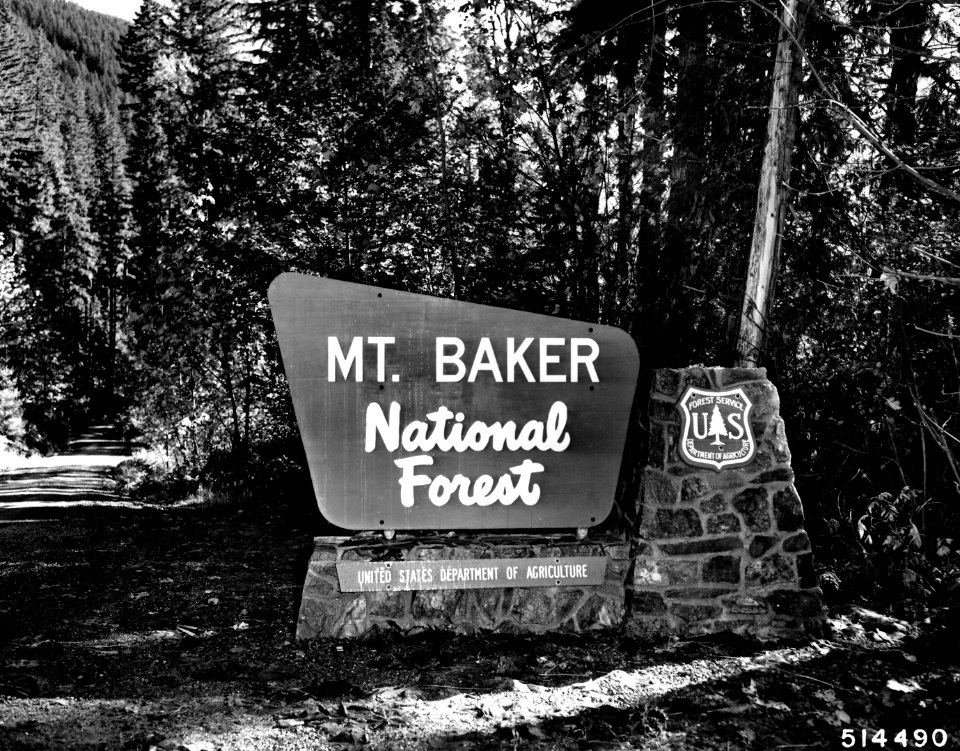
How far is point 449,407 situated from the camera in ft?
18.2

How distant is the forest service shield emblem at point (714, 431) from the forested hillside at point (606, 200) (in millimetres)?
1448

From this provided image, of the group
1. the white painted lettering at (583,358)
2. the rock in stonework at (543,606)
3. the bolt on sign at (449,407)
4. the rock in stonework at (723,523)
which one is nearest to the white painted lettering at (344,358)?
the bolt on sign at (449,407)

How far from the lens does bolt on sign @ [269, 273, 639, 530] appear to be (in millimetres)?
5410

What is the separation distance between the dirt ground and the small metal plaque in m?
0.37

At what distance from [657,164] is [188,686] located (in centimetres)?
695

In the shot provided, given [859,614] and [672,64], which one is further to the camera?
[672,64]

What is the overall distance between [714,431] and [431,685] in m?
2.59

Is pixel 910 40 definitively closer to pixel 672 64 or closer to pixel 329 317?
pixel 672 64

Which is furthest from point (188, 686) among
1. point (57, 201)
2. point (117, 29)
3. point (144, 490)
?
point (117, 29)

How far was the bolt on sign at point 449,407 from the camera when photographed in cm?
541

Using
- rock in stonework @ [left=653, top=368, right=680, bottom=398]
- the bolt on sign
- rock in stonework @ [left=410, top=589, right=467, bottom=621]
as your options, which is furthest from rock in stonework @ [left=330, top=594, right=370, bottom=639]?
rock in stonework @ [left=653, top=368, right=680, bottom=398]

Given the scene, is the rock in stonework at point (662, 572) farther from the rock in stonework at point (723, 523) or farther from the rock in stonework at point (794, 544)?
the rock in stonework at point (794, 544)

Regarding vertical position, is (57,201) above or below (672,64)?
above

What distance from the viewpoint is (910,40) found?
27.5 feet
